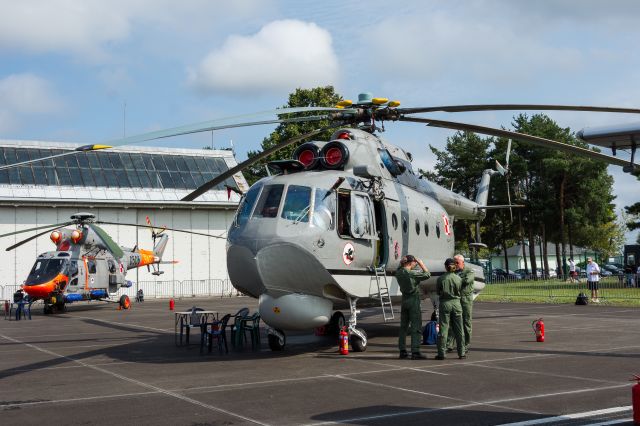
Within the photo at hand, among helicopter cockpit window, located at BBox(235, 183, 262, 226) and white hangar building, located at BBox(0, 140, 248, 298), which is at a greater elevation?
white hangar building, located at BBox(0, 140, 248, 298)

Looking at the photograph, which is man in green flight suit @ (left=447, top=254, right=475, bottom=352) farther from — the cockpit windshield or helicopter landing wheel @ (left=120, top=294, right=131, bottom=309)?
helicopter landing wheel @ (left=120, top=294, right=131, bottom=309)

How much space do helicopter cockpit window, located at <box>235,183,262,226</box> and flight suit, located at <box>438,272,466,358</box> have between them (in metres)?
3.96

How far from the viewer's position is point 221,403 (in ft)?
29.1

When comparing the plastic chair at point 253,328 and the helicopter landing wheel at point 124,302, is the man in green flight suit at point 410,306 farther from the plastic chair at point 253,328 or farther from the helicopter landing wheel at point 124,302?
the helicopter landing wheel at point 124,302

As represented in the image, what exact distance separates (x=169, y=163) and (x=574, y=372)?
41.9 meters

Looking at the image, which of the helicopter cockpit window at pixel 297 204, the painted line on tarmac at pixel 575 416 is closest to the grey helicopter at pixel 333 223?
the helicopter cockpit window at pixel 297 204

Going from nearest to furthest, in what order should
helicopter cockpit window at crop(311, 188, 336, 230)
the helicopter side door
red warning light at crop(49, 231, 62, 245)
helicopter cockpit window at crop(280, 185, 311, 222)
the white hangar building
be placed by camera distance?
1. helicopter cockpit window at crop(280, 185, 311, 222)
2. helicopter cockpit window at crop(311, 188, 336, 230)
3. the helicopter side door
4. red warning light at crop(49, 231, 62, 245)
5. the white hangar building

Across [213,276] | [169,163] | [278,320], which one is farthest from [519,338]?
[169,163]

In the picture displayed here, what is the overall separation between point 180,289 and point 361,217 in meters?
Answer: 33.7

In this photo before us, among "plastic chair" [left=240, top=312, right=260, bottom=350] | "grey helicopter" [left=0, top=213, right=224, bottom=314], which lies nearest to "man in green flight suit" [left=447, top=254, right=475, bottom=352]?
"plastic chair" [left=240, top=312, right=260, bottom=350]

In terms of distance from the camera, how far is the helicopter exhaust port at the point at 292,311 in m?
13.0

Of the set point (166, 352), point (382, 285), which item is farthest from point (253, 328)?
point (382, 285)

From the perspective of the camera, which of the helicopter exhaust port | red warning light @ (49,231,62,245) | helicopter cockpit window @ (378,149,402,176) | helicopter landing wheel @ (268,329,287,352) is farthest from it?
red warning light @ (49,231,62,245)

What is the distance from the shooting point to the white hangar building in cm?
4200
